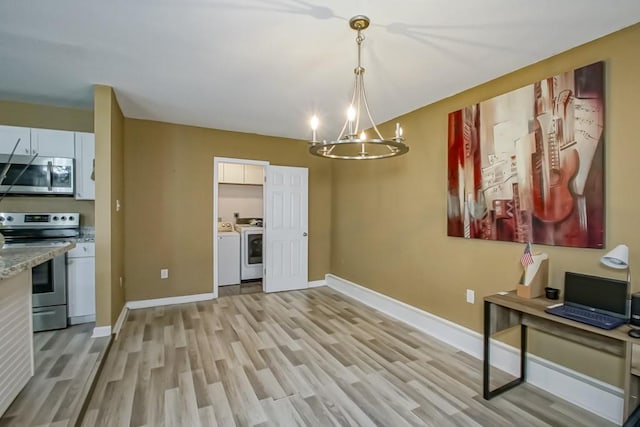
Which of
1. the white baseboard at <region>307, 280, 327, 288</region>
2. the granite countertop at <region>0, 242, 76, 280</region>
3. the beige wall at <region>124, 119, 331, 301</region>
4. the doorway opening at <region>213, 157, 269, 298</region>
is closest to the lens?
the granite countertop at <region>0, 242, 76, 280</region>

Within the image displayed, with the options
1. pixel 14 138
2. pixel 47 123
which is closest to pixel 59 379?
pixel 14 138

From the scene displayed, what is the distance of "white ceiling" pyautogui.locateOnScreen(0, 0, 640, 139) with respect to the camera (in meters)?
1.82

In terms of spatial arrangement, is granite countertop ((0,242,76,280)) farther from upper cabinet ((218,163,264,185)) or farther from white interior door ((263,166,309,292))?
upper cabinet ((218,163,264,185))

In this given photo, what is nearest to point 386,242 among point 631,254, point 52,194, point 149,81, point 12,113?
point 631,254

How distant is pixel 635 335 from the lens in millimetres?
1548

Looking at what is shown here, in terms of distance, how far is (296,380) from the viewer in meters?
2.40

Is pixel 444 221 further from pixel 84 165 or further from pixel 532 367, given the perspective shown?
pixel 84 165

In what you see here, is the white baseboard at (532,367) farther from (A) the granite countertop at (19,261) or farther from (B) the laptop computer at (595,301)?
(A) the granite countertop at (19,261)

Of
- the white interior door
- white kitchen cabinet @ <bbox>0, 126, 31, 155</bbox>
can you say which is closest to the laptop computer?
the white interior door

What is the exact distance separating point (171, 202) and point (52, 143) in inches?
54.9

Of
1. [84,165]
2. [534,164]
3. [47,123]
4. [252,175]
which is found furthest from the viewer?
[252,175]

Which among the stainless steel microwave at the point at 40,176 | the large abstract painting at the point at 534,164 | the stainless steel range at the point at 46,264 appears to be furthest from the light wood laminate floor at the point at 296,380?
the stainless steel microwave at the point at 40,176

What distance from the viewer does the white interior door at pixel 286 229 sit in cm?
486

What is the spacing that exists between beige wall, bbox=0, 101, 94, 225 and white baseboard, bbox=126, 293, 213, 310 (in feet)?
3.86
